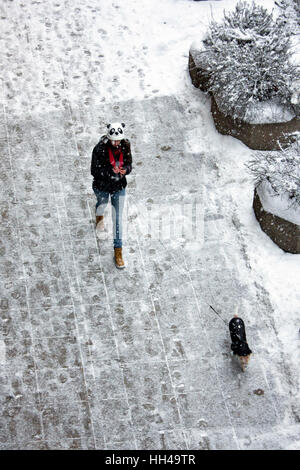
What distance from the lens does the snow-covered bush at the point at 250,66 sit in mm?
9250

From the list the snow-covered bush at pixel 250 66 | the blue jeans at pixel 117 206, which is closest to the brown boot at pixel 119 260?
the blue jeans at pixel 117 206

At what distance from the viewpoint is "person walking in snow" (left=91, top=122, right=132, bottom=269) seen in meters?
7.83

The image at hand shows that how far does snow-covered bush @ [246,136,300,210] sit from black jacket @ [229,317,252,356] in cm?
157

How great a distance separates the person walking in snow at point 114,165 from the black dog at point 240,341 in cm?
158

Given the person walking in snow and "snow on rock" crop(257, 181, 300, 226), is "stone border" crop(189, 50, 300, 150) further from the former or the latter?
the person walking in snow

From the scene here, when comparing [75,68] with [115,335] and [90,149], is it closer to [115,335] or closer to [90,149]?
[90,149]

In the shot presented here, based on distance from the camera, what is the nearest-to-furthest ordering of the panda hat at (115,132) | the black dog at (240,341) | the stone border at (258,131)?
the black dog at (240,341) < the panda hat at (115,132) < the stone border at (258,131)

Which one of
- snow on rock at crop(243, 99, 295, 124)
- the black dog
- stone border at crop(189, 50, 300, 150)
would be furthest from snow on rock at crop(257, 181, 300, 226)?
the black dog

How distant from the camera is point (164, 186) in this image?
922 cm

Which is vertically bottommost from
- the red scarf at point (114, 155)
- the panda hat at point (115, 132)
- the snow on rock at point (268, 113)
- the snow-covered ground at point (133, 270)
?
the snow-covered ground at point (133, 270)

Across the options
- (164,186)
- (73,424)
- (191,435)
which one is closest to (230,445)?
(191,435)

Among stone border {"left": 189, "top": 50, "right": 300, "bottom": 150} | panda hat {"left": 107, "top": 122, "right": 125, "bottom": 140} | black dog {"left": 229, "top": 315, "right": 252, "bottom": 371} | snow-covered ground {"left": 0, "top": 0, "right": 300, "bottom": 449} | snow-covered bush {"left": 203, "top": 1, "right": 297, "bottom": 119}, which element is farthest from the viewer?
stone border {"left": 189, "top": 50, "right": 300, "bottom": 150}

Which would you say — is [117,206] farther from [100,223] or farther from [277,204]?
[277,204]

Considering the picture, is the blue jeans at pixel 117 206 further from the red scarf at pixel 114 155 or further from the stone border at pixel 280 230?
the stone border at pixel 280 230
